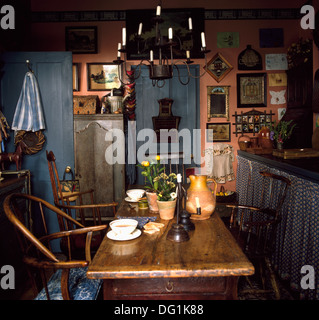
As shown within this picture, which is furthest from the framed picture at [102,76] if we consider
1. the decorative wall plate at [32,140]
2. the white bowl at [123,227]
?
the white bowl at [123,227]

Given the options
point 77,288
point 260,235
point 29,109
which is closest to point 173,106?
point 29,109

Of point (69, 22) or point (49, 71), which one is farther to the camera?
point (69, 22)

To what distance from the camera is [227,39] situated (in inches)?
198

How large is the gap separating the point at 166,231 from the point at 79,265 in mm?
544

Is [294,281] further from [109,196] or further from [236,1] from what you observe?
[236,1]

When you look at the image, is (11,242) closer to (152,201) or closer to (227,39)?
(152,201)

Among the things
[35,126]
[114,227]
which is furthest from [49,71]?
[114,227]

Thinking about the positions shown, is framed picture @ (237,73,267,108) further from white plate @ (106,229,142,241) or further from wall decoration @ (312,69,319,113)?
white plate @ (106,229,142,241)

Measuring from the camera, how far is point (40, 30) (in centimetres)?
500

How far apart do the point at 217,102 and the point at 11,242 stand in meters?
3.70

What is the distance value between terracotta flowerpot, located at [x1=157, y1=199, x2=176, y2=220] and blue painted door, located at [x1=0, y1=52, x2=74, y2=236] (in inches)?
82.5

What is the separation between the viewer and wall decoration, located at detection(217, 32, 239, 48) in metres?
5.02

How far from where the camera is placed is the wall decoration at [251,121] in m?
5.09

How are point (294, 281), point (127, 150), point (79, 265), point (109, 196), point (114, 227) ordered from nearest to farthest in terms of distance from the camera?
point (79, 265) < point (114, 227) < point (294, 281) < point (109, 196) < point (127, 150)
